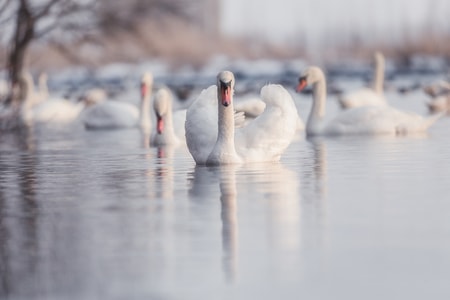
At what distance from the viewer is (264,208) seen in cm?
1004

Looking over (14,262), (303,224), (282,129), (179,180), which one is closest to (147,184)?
(179,180)

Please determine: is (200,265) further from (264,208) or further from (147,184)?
(147,184)

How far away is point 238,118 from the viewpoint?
15234mm

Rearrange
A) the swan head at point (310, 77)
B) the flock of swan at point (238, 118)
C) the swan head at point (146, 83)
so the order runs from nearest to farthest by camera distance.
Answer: the flock of swan at point (238, 118)
the swan head at point (310, 77)
the swan head at point (146, 83)

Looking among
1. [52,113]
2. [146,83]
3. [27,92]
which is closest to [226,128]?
[146,83]

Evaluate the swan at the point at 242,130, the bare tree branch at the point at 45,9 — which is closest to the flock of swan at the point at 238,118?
the swan at the point at 242,130

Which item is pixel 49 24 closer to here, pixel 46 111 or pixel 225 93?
pixel 46 111

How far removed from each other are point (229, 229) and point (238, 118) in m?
6.40

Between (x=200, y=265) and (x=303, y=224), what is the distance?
167 cm

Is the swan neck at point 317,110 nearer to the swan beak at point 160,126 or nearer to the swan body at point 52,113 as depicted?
the swan beak at point 160,126

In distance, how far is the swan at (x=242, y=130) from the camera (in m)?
13.9

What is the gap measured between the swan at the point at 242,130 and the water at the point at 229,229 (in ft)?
0.74

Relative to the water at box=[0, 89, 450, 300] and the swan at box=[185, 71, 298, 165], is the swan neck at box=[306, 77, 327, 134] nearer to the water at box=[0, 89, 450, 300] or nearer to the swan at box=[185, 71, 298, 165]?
the water at box=[0, 89, 450, 300]

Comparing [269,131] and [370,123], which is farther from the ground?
[269,131]
